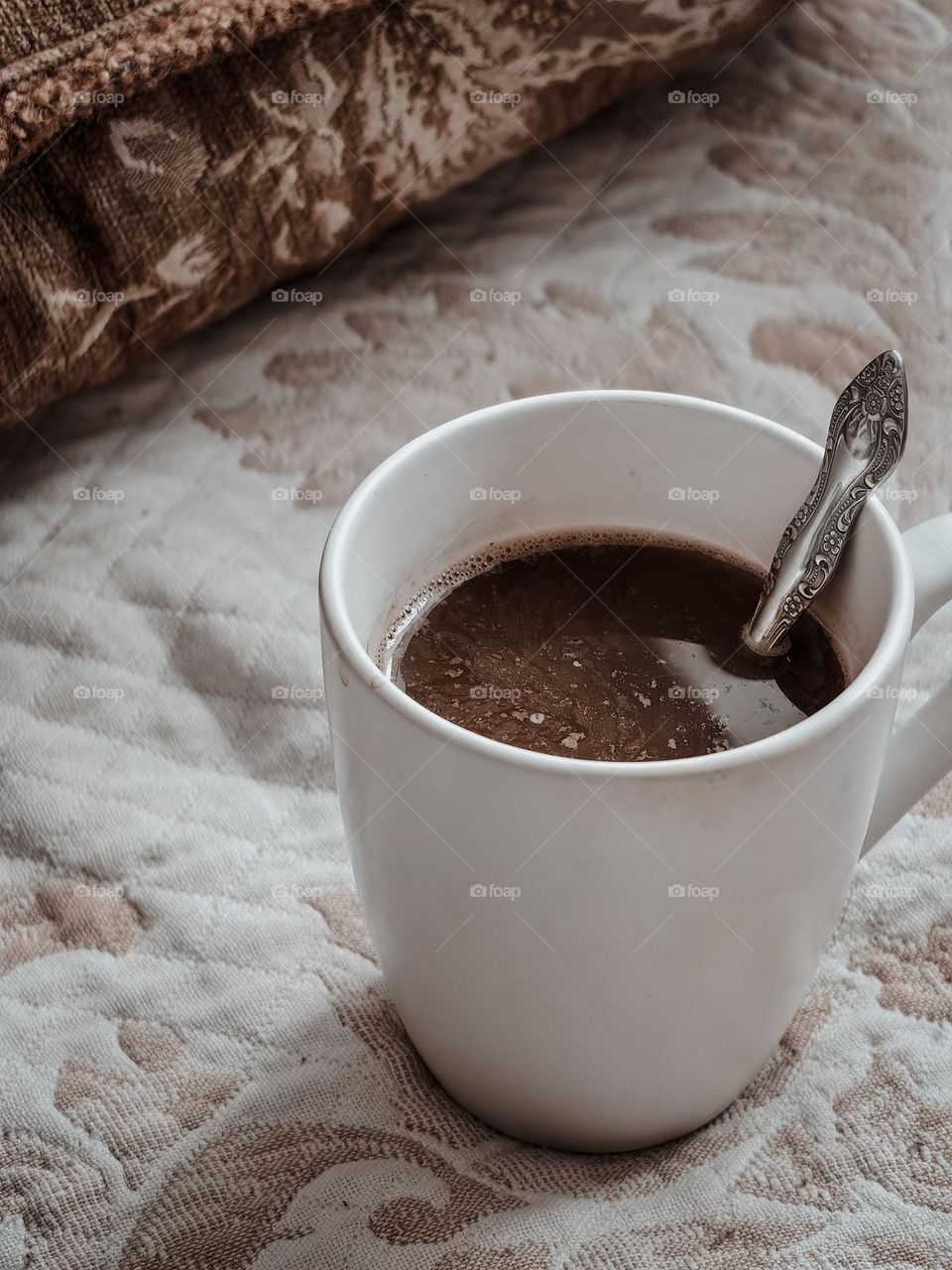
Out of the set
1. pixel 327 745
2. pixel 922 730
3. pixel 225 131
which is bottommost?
pixel 327 745

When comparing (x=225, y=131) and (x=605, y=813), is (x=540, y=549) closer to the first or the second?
(x=605, y=813)

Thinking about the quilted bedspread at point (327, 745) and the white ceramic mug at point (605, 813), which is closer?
the white ceramic mug at point (605, 813)

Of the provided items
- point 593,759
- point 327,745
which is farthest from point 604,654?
point 327,745

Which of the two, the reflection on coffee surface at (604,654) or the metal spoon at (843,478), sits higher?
the metal spoon at (843,478)

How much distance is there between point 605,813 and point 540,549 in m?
0.21

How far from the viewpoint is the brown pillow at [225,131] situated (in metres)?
0.75

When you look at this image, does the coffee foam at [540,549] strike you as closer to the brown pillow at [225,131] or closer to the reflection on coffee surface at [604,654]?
the reflection on coffee surface at [604,654]

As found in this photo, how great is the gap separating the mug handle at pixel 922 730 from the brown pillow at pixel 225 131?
493 mm

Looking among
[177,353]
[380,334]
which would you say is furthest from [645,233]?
[177,353]

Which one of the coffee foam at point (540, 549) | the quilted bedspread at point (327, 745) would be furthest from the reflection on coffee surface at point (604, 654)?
the quilted bedspread at point (327, 745)

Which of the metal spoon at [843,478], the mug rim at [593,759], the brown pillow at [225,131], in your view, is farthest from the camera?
A: the brown pillow at [225,131]

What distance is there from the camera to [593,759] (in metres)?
0.49

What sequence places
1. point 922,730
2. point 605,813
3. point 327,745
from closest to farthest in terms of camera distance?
point 605,813 → point 922,730 → point 327,745

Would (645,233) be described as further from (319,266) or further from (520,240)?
(319,266)
